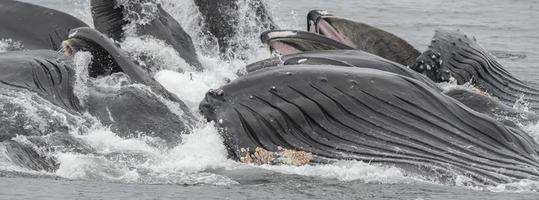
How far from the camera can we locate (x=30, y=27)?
17953mm

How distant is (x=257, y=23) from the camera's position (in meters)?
20.3

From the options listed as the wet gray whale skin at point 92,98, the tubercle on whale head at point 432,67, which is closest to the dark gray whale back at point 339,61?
the wet gray whale skin at point 92,98

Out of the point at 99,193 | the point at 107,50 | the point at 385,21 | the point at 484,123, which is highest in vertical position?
the point at 385,21

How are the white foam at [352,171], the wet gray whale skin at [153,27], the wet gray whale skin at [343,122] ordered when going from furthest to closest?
1. the wet gray whale skin at [153,27]
2. the wet gray whale skin at [343,122]
3. the white foam at [352,171]

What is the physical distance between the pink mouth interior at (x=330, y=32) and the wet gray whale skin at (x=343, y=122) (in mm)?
5766

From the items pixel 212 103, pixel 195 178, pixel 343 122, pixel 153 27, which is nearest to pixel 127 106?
pixel 212 103

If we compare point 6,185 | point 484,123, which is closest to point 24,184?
point 6,185

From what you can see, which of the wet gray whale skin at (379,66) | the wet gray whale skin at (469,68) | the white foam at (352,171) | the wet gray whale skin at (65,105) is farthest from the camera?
the wet gray whale skin at (469,68)

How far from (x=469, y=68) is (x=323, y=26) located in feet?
7.08

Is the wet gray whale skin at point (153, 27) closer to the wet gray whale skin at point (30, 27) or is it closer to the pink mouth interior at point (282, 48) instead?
the wet gray whale skin at point (30, 27)

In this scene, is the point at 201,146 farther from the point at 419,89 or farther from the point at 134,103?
the point at 419,89

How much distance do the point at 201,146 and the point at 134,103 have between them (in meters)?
1.34

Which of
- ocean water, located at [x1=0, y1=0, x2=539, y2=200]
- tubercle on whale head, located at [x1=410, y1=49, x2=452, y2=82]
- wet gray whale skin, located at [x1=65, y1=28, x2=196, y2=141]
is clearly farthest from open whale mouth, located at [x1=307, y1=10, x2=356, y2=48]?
wet gray whale skin, located at [x1=65, y1=28, x2=196, y2=141]

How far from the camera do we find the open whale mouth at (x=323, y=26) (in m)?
Result: 19.1
